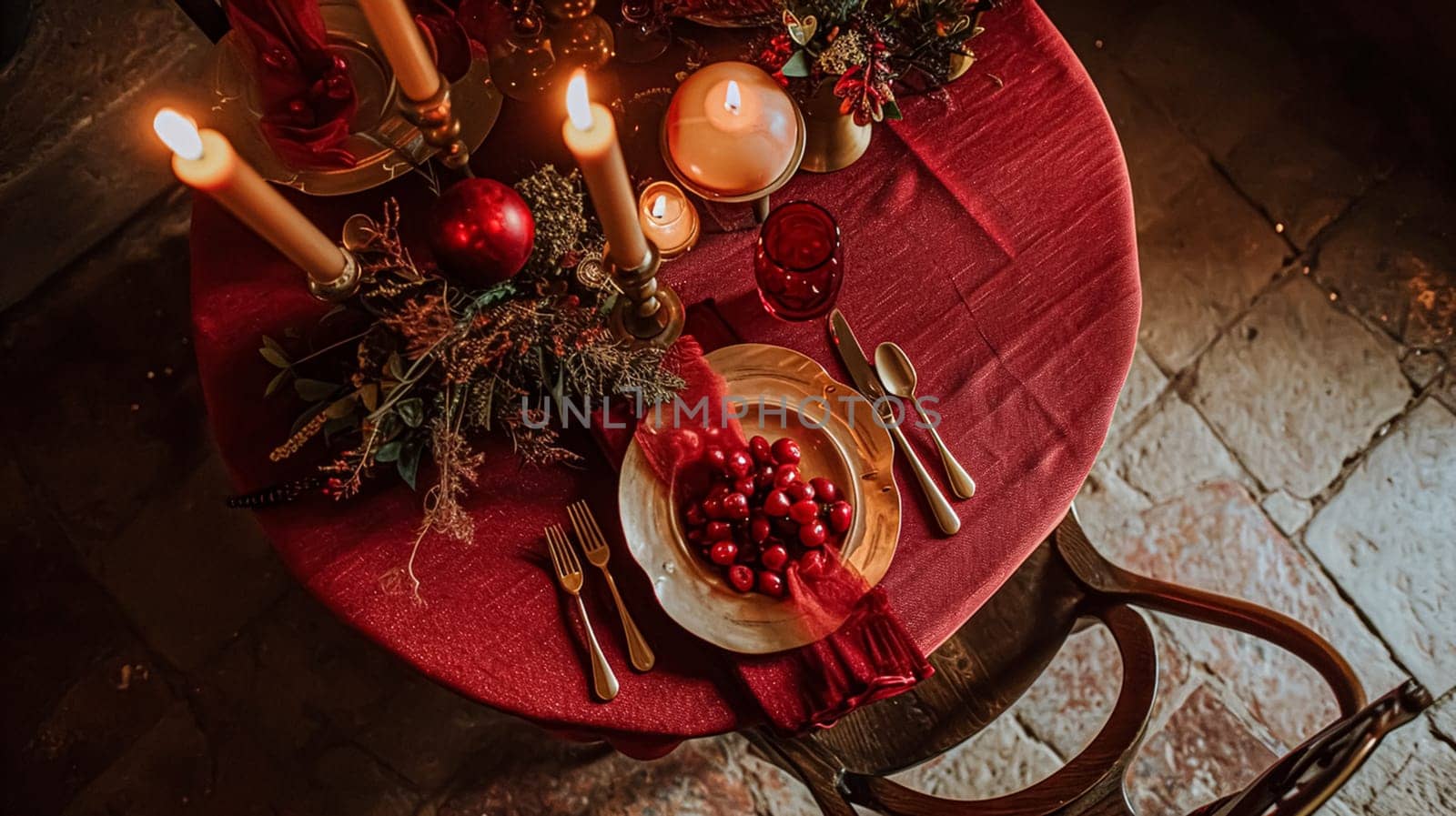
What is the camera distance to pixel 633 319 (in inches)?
39.6

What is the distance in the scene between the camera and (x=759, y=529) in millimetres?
959

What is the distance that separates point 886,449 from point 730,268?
0.90 feet

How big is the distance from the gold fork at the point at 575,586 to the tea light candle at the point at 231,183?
1.25ft

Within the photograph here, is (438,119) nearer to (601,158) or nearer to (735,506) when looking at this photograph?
(601,158)

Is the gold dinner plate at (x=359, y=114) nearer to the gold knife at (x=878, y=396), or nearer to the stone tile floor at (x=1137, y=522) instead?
the gold knife at (x=878, y=396)

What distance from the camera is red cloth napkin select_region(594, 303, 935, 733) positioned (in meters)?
0.95

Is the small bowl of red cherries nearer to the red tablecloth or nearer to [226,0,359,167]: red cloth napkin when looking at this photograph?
the red tablecloth

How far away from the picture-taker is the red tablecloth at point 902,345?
38.8 inches

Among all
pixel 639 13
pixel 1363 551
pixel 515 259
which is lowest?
pixel 1363 551

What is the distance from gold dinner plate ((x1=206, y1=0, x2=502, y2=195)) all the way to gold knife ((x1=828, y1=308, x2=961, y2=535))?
1.54 feet

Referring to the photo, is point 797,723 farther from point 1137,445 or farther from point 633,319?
point 1137,445

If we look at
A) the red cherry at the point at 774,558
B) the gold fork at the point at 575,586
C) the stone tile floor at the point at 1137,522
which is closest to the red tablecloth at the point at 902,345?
the gold fork at the point at 575,586

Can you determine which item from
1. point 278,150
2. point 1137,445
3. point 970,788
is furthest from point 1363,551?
point 278,150

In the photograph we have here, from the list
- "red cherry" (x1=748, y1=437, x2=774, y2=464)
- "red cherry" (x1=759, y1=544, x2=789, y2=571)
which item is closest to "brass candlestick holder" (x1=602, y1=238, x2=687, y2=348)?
"red cherry" (x1=748, y1=437, x2=774, y2=464)
